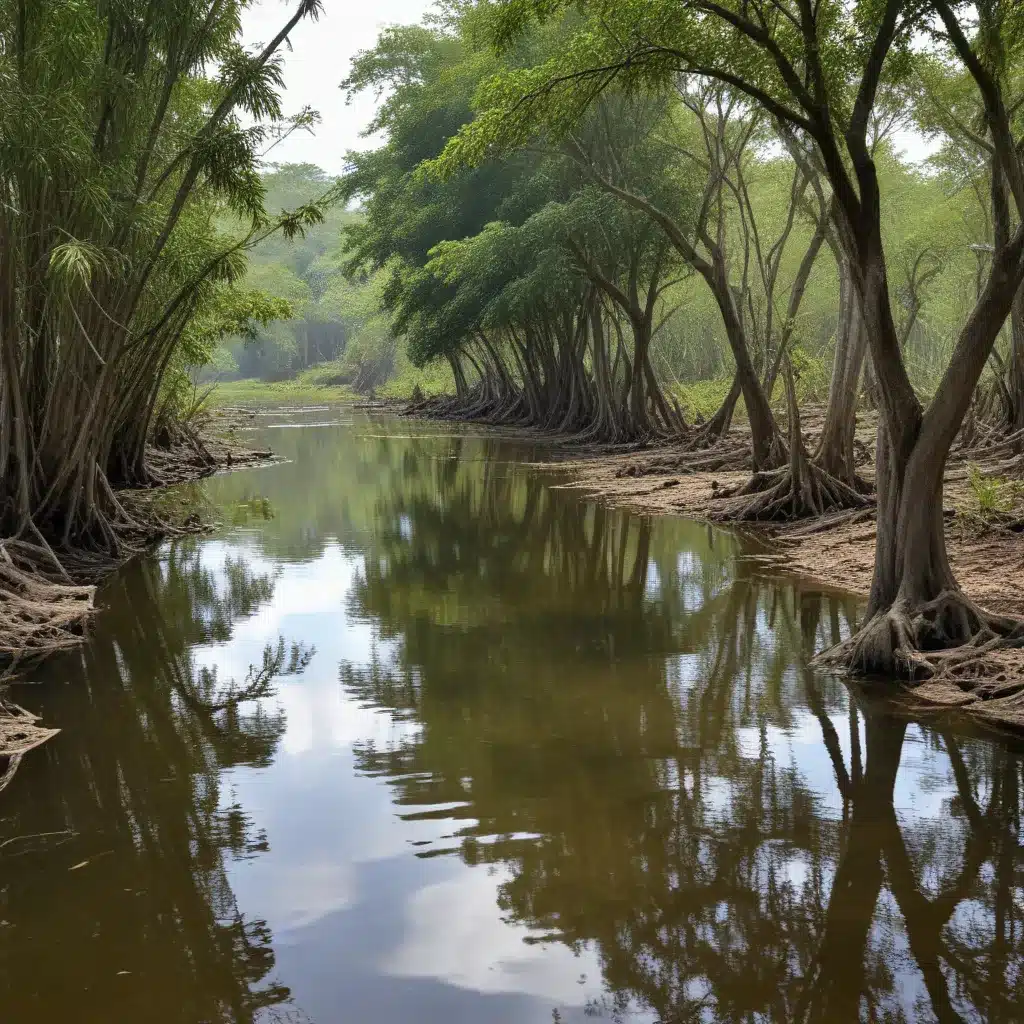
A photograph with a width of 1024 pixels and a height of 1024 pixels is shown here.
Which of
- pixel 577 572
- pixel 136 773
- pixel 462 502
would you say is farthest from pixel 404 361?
pixel 136 773

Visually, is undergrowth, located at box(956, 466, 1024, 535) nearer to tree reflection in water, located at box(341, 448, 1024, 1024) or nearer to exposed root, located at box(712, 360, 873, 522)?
exposed root, located at box(712, 360, 873, 522)

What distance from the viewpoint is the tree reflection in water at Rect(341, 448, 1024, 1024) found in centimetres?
357

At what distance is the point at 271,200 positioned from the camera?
102750 mm

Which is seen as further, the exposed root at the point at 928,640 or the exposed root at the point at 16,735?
the exposed root at the point at 928,640

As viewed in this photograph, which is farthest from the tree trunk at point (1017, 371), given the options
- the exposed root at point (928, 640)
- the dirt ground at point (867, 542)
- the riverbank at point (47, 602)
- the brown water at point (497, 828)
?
the riverbank at point (47, 602)

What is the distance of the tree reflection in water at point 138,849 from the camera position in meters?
3.50

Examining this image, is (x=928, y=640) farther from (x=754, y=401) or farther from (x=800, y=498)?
(x=754, y=401)

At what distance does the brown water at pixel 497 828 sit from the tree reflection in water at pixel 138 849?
0.02m

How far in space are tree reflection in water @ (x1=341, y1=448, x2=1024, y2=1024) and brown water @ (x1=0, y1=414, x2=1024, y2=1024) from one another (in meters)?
0.02

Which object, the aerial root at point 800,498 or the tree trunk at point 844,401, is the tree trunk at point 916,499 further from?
the tree trunk at point 844,401

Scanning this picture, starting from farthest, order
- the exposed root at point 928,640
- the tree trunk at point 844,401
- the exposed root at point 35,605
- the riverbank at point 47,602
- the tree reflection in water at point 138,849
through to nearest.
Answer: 1. the tree trunk at point 844,401
2. the exposed root at point 35,605
3. the exposed root at point 928,640
4. the riverbank at point 47,602
5. the tree reflection in water at point 138,849

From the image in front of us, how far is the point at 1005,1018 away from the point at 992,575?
634 cm

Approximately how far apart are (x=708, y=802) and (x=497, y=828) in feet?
3.20

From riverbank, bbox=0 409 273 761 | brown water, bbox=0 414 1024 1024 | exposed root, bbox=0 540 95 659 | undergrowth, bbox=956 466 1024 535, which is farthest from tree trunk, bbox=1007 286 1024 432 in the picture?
exposed root, bbox=0 540 95 659
